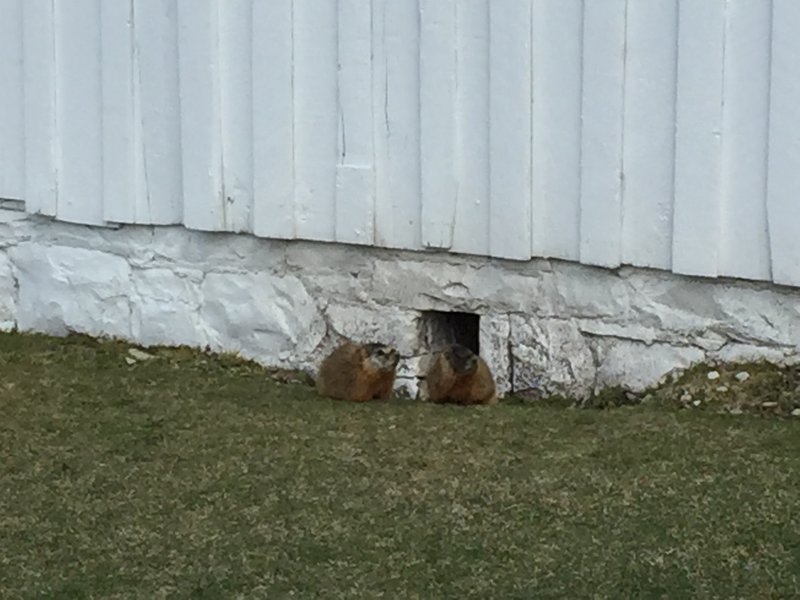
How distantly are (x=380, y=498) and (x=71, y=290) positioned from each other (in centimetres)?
291

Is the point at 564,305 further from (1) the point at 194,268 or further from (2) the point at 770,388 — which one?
(1) the point at 194,268

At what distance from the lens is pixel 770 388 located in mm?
6176

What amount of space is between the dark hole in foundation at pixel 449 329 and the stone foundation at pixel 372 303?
1.9 inches

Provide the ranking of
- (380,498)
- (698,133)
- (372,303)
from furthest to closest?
(372,303)
(698,133)
(380,498)

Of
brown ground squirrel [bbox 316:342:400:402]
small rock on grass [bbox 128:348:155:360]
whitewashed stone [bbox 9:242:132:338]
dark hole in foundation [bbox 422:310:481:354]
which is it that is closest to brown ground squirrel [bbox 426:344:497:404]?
brown ground squirrel [bbox 316:342:400:402]

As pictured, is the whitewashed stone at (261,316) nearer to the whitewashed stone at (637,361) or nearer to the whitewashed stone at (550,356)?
the whitewashed stone at (550,356)

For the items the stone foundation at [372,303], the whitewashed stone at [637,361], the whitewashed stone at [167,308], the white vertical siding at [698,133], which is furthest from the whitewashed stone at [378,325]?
the white vertical siding at [698,133]

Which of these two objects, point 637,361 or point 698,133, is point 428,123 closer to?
point 698,133

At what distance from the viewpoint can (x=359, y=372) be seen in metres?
6.68

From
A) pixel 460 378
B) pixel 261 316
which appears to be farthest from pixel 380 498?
pixel 261 316

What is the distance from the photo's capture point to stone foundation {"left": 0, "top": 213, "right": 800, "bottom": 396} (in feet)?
20.8

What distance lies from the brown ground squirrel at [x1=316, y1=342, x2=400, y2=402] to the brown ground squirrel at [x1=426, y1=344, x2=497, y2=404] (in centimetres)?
19

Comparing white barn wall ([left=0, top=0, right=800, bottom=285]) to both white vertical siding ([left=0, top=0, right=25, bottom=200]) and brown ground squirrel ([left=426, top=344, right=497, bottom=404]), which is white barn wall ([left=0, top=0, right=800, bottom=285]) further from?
brown ground squirrel ([left=426, top=344, right=497, bottom=404])

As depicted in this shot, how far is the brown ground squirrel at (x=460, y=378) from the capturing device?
6.59 metres
